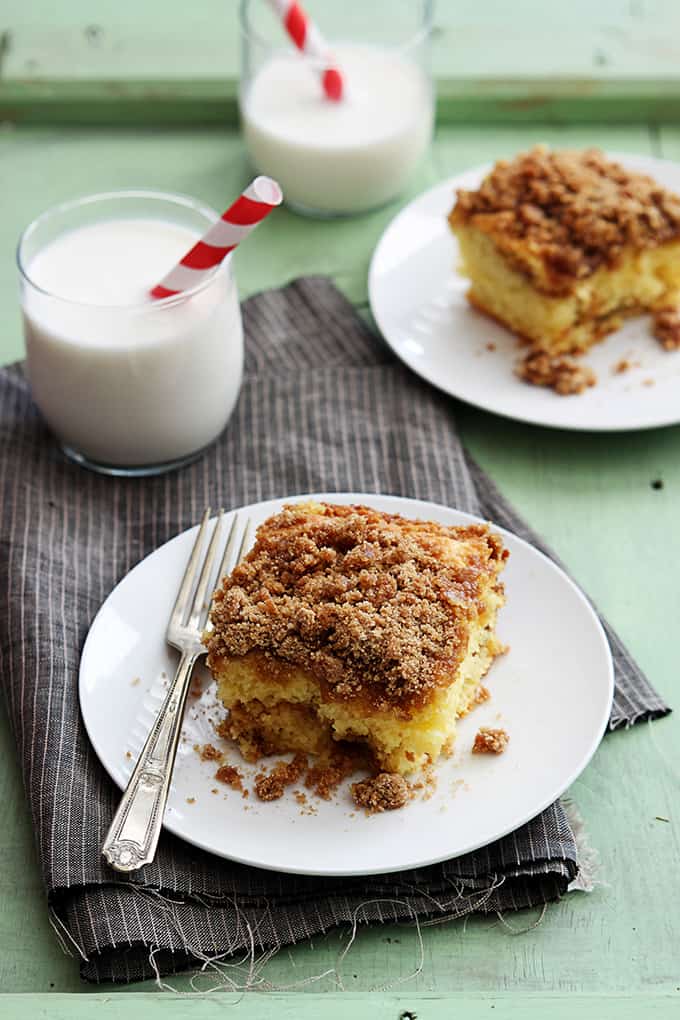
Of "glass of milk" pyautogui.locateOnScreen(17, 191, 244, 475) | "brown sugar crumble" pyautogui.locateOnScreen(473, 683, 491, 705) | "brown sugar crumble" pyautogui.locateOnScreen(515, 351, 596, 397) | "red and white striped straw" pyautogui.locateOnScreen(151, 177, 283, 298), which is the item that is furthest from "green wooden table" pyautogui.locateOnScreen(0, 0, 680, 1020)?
"red and white striped straw" pyautogui.locateOnScreen(151, 177, 283, 298)

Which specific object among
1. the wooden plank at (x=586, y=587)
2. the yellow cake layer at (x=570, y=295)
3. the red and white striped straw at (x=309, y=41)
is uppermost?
the red and white striped straw at (x=309, y=41)

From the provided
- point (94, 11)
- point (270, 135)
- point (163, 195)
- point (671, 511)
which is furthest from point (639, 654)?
point (94, 11)

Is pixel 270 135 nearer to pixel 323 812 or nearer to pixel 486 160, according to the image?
pixel 486 160

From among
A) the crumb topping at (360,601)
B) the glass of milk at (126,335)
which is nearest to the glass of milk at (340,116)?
the glass of milk at (126,335)

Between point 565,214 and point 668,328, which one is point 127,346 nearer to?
point 565,214

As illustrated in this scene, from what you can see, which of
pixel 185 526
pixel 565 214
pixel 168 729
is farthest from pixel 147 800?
pixel 565 214

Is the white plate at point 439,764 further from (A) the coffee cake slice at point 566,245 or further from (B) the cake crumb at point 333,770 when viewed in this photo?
(A) the coffee cake slice at point 566,245
